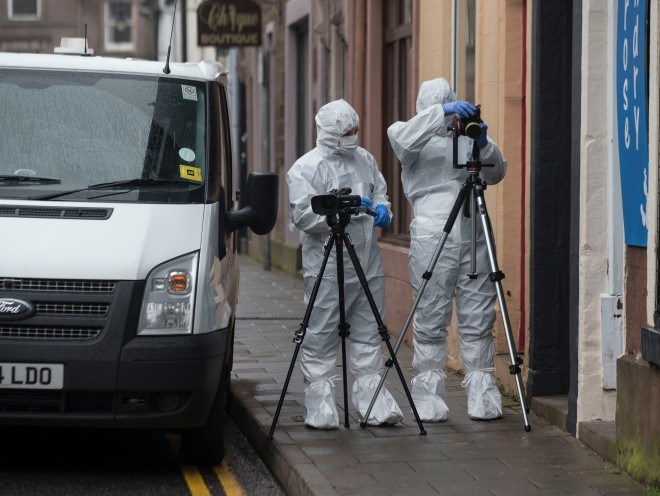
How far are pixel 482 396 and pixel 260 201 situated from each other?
5.79 feet

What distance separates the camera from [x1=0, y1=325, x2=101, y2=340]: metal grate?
6.81 meters

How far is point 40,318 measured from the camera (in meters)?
6.80

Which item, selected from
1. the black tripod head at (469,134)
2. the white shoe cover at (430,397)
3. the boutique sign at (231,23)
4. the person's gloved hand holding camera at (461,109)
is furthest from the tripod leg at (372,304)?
the boutique sign at (231,23)

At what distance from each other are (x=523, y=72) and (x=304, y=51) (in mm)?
10585

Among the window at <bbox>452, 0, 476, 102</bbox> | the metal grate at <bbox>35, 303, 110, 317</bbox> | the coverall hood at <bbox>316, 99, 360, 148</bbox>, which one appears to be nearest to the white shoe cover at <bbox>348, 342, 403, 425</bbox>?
the coverall hood at <bbox>316, 99, 360, 148</bbox>

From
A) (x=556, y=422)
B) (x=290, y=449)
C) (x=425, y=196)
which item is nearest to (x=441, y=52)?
(x=425, y=196)

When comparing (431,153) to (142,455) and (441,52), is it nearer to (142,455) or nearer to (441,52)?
(142,455)

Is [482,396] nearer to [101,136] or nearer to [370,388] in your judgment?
[370,388]

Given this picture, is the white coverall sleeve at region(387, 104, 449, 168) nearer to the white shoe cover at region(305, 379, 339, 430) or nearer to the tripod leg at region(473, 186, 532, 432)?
the tripod leg at region(473, 186, 532, 432)

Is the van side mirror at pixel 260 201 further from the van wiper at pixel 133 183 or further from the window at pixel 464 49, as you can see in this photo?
the window at pixel 464 49

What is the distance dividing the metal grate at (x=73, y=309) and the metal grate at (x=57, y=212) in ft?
1.51

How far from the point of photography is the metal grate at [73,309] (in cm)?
682

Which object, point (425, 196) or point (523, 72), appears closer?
point (425, 196)

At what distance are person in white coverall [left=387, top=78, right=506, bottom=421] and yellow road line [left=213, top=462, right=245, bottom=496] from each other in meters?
1.25
